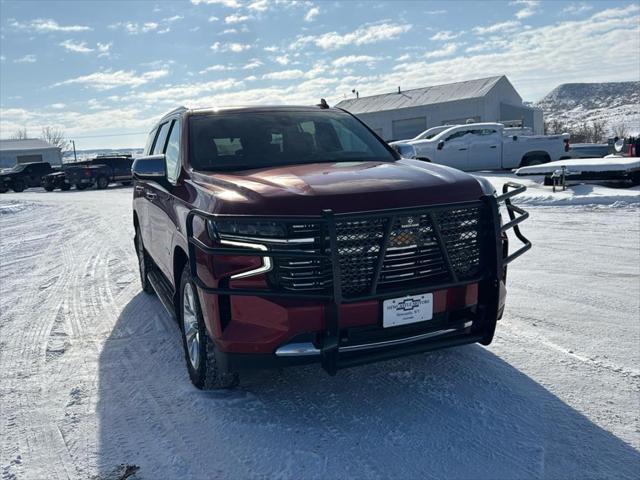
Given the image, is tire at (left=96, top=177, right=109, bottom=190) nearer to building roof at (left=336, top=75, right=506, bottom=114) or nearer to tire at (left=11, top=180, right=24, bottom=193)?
tire at (left=11, top=180, right=24, bottom=193)

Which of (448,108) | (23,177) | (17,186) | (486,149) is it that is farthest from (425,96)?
(17,186)

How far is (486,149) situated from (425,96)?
2515cm

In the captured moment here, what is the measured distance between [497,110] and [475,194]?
129 ft

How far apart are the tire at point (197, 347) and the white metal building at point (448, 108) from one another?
3663cm

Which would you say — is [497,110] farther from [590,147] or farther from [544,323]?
[544,323]

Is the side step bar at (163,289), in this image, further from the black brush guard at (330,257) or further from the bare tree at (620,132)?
the bare tree at (620,132)

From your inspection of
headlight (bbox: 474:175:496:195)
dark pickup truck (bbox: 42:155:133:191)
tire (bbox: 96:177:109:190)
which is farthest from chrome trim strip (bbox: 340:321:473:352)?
tire (bbox: 96:177:109:190)

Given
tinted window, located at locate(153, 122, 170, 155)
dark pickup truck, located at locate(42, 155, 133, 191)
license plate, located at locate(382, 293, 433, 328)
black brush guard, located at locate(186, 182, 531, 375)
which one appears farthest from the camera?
dark pickup truck, located at locate(42, 155, 133, 191)

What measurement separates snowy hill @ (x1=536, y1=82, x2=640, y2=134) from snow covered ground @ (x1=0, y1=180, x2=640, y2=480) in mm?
124295

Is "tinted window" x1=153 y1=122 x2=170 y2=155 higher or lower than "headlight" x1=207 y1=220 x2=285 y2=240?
higher

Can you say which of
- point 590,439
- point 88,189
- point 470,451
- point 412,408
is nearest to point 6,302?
point 412,408

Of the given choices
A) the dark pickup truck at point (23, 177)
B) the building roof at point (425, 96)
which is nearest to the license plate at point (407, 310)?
the dark pickup truck at point (23, 177)

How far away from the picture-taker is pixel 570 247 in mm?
7941

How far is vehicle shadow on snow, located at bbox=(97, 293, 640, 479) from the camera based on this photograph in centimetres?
288
